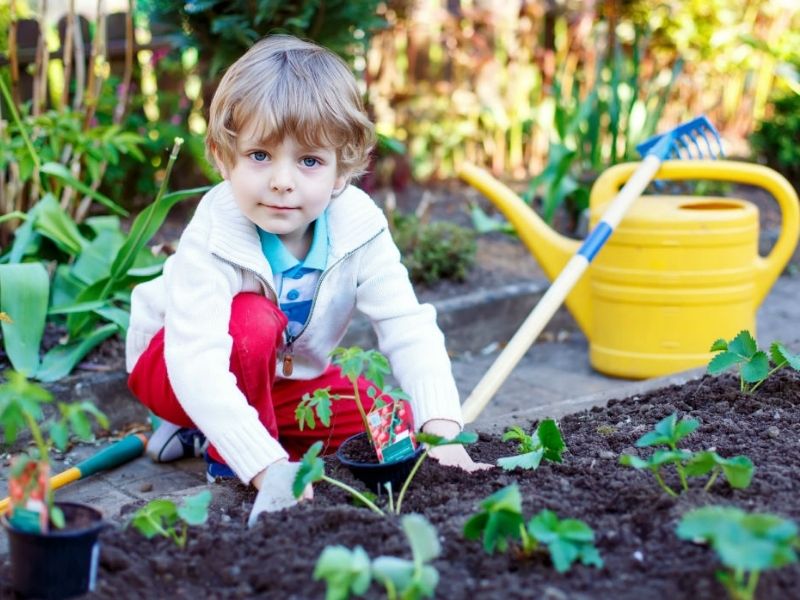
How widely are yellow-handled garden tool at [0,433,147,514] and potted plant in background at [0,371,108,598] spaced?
0.81 meters

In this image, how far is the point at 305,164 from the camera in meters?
1.97

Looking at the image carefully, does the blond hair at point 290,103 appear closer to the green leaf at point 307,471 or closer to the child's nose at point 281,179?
the child's nose at point 281,179

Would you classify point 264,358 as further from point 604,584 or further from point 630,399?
point 604,584

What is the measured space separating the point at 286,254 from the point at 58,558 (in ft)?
2.89

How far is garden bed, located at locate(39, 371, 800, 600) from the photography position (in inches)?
54.2

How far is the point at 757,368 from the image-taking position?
82.8 inches

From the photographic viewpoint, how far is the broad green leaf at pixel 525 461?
1.79m

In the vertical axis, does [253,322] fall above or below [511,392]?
above

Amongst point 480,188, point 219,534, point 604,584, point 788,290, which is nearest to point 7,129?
point 480,188

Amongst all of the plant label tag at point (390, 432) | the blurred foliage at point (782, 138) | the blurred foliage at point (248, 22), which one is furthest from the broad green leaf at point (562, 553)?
the blurred foliage at point (782, 138)

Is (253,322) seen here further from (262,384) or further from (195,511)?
(195,511)

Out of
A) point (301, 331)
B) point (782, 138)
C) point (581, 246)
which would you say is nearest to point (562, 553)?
point (301, 331)

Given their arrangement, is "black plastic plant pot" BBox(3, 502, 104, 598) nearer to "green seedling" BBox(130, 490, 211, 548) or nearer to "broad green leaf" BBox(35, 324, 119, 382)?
"green seedling" BBox(130, 490, 211, 548)

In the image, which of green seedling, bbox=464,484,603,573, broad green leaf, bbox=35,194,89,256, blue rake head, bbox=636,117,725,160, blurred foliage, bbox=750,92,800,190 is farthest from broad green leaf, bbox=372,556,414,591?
blurred foliage, bbox=750,92,800,190
